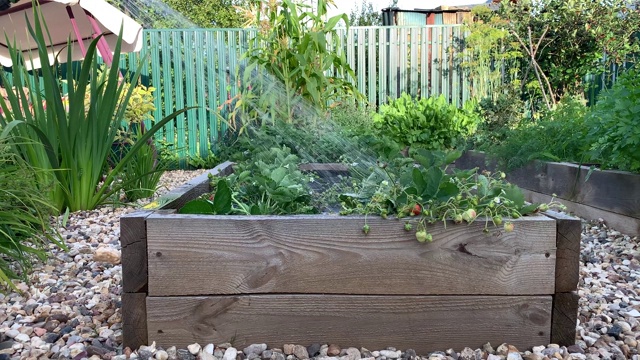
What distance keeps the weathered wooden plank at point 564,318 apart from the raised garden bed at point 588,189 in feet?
5.03

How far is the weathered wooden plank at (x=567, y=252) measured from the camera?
1325 millimetres

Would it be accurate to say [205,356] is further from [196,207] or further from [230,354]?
[196,207]

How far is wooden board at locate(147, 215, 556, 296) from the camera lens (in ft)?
4.35

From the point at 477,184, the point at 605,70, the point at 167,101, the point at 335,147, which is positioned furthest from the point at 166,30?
the point at 477,184

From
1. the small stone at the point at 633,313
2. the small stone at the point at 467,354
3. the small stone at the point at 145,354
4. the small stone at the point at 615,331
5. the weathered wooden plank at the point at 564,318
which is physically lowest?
the small stone at the point at 633,313

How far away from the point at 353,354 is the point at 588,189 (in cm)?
220

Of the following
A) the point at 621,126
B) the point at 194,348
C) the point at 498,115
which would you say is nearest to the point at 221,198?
the point at 194,348

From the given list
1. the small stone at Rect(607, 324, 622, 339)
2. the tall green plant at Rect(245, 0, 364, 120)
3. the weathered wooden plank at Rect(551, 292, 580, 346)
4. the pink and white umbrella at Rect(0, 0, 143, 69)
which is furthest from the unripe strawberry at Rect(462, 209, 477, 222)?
the pink and white umbrella at Rect(0, 0, 143, 69)

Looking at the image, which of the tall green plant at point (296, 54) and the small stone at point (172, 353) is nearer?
the small stone at point (172, 353)

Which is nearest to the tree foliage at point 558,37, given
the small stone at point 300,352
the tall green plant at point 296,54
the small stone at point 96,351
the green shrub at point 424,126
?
the green shrub at point 424,126

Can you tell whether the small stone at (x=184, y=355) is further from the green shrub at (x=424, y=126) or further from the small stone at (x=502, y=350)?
the green shrub at (x=424, y=126)

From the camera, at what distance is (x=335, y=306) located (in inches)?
53.5

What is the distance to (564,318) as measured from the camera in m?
1.37

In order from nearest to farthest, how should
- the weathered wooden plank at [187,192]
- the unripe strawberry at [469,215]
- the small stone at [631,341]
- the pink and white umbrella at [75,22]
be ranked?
the unripe strawberry at [469,215] < the small stone at [631,341] < the weathered wooden plank at [187,192] < the pink and white umbrella at [75,22]
